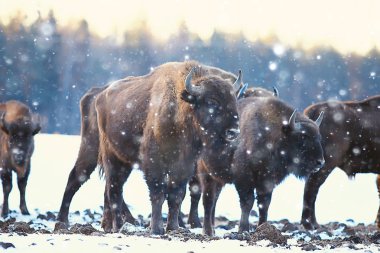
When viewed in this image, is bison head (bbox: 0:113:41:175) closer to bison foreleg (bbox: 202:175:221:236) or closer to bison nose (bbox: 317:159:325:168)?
bison foreleg (bbox: 202:175:221:236)

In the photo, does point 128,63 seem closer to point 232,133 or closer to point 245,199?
point 245,199

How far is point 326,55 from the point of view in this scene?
38.0 m

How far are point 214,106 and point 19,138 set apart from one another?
23.2ft

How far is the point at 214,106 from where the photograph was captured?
269 inches

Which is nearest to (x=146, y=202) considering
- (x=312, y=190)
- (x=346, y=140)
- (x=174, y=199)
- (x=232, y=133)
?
(x=312, y=190)

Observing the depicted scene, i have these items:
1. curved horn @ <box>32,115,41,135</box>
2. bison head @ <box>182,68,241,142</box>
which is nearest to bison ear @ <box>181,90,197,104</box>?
bison head @ <box>182,68,241,142</box>

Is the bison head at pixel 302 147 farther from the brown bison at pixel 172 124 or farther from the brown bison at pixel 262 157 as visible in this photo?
the brown bison at pixel 172 124

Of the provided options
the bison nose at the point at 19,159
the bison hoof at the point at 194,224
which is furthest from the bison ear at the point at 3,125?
the bison hoof at the point at 194,224

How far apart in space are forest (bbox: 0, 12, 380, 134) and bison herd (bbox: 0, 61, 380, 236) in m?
21.8

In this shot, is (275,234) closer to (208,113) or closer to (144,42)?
(208,113)

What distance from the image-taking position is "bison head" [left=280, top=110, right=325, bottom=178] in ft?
29.7

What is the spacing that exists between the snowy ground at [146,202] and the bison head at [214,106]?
1362mm

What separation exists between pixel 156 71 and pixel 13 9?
34523 mm

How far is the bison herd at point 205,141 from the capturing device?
693 cm
